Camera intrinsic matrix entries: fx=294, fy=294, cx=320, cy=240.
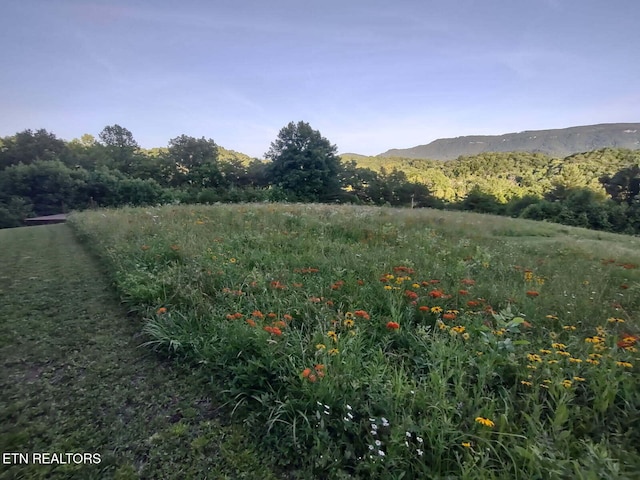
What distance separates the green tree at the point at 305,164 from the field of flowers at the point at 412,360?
31857 millimetres

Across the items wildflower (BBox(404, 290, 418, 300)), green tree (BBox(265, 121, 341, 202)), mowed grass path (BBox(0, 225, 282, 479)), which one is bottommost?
mowed grass path (BBox(0, 225, 282, 479))

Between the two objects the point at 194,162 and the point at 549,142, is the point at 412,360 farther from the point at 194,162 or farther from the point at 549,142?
the point at 549,142

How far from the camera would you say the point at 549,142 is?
271 feet

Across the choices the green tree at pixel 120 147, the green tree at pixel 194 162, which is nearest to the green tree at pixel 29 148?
the green tree at pixel 120 147

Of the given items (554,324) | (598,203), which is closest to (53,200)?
(554,324)

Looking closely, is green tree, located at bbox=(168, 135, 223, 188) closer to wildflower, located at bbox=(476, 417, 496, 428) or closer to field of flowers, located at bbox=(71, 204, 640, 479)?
field of flowers, located at bbox=(71, 204, 640, 479)

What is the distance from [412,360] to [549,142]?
106 metres

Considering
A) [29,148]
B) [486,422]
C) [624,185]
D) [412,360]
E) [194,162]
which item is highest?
[29,148]

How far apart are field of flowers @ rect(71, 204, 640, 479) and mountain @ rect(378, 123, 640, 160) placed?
8521 cm

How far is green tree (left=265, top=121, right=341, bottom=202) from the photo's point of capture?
36.3 m

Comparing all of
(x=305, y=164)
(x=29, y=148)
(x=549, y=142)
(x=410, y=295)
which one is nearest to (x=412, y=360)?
(x=410, y=295)

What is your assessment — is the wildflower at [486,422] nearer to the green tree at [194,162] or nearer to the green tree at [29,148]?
the green tree at [194,162]

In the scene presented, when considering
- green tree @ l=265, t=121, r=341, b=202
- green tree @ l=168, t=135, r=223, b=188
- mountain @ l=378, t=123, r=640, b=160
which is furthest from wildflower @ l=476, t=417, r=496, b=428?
mountain @ l=378, t=123, r=640, b=160

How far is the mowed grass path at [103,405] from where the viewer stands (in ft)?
5.20
